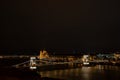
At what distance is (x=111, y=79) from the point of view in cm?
4469

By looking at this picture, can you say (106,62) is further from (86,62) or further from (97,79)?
(97,79)

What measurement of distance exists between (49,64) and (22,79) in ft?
224

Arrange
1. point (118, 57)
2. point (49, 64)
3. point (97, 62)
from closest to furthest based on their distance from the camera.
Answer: point (49, 64), point (97, 62), point (118, 57)

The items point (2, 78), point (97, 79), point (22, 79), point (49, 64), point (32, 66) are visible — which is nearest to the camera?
point (2, 78)

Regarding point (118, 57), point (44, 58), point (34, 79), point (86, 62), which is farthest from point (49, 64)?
point (34, 79)

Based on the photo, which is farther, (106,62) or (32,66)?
(106,62)

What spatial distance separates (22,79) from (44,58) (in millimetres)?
78073

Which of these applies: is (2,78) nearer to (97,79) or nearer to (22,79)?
(22,79)

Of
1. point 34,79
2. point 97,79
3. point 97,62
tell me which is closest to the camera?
point 34,79

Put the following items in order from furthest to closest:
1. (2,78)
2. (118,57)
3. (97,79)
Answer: (118,57) → (97,79) → (2,78)

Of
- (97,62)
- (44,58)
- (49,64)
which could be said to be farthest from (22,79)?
(97,62)

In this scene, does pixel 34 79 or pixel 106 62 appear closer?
pixel 34 79

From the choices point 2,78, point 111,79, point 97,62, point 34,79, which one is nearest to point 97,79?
point 111,79

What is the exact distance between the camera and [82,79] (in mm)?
44625
